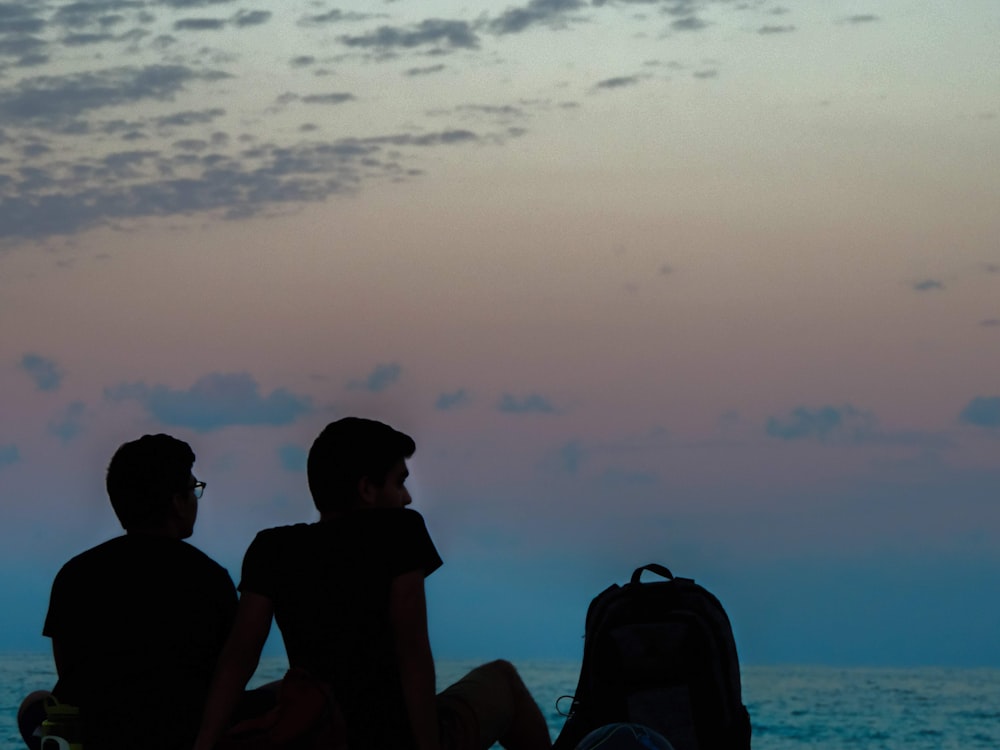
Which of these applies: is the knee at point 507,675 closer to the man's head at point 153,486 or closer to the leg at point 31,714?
the man's head at point 153,486

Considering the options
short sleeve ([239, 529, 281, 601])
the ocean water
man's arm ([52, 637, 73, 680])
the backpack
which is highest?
short sleeve ([239, 529, 281, 601])

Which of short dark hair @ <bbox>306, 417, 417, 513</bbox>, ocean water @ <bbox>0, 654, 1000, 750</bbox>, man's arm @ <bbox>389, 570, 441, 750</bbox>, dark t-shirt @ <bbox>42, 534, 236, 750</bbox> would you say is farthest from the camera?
ocean water @ <bbox>0, 654, 1000, 750</bbox>

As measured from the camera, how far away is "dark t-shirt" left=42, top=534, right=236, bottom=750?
3.64 m

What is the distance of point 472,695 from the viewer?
3602 mm

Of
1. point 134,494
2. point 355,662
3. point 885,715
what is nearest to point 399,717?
point 355,662

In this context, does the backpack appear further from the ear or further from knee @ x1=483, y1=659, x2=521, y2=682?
the ear

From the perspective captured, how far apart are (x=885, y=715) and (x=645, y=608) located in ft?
79.2

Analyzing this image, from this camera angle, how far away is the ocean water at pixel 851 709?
2302 centimetres

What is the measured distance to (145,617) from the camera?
12.0ft

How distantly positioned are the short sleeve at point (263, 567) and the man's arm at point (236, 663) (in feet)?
0.07

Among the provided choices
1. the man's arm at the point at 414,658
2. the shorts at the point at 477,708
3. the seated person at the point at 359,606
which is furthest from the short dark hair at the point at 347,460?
the shorts at the point at 477,708

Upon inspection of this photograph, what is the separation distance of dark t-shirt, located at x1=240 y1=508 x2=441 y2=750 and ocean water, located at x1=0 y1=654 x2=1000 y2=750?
15675mm

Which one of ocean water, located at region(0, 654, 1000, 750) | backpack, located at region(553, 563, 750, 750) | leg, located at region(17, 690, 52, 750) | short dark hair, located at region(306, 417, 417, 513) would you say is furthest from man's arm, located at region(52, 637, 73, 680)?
ocean water, located at region(0, 654, 1000, 750)

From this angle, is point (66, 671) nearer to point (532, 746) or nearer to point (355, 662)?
point (355, 662)
